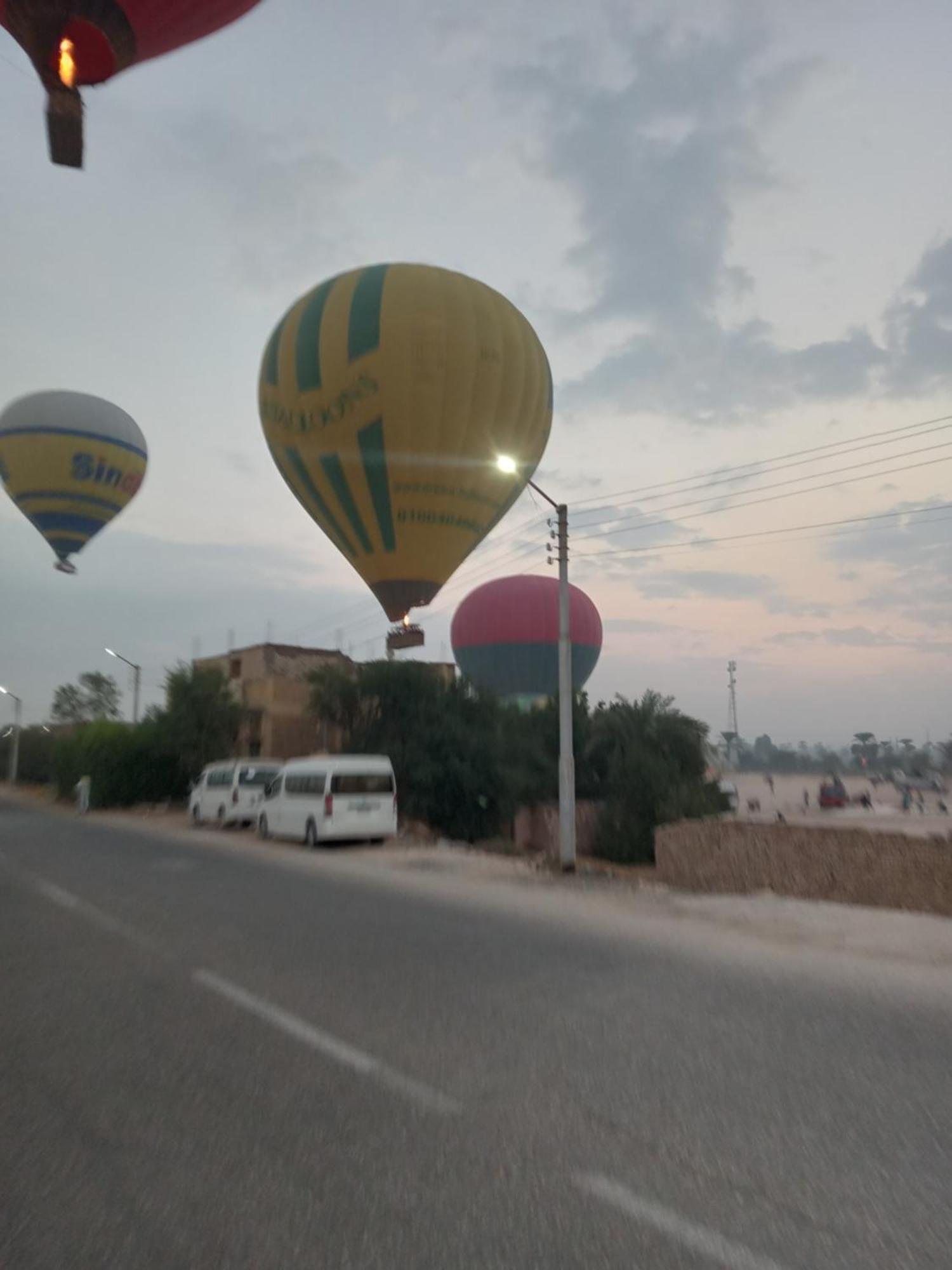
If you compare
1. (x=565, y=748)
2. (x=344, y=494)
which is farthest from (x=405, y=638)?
(x=565, y=748)

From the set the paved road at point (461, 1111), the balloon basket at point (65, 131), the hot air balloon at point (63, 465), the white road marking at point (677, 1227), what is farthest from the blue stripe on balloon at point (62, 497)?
the white road marking at point (677, 1227)

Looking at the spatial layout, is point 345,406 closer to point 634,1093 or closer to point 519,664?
point 634,1093

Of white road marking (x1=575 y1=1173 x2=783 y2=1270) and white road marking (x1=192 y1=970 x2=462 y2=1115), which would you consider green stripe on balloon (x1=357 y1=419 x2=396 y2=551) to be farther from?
white road marking (x1=575 y1=1173 x2=783 y2=1270)

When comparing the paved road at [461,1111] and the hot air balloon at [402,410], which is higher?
the hot air balloon at [402,410]

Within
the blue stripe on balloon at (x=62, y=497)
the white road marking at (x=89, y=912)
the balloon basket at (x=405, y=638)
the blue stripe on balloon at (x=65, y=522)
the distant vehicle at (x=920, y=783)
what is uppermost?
the blue stripe on balloon at (x=62, y=497)

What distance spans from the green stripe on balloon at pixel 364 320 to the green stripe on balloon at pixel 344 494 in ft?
8.65

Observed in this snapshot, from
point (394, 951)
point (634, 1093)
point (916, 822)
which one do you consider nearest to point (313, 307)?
point (394, 951)

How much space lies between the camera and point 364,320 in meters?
23.8

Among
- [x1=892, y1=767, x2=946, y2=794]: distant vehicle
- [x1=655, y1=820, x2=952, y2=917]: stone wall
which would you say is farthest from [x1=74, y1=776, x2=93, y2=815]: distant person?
[x1=892, y1=767, x2=946, y2=794]: distant vehicle

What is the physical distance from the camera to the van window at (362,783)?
21672 mm

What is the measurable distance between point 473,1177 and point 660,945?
21.2ft

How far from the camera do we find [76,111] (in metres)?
8.86

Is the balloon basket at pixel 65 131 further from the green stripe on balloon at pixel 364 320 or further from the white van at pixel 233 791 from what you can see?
the white van at pixel 233 791

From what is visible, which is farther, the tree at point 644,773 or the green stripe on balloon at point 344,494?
the tree at point 644,773
